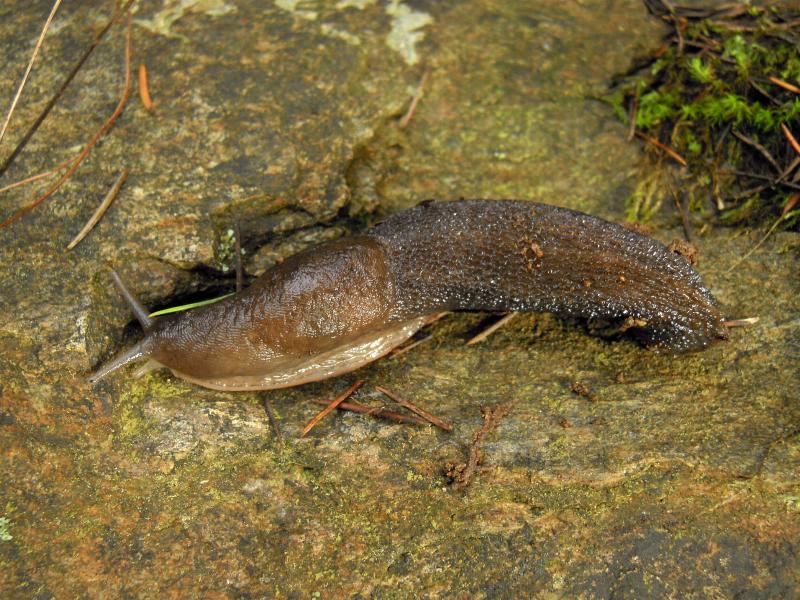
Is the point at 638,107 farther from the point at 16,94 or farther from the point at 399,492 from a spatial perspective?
the point at 16,94

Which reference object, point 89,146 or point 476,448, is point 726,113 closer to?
point 476,448

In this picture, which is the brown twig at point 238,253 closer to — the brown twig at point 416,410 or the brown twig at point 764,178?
the brown twig at point 416,410

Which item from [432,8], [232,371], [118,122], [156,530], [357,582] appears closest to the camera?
[357,582]

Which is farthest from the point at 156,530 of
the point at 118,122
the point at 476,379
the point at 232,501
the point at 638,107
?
the point at 638,107

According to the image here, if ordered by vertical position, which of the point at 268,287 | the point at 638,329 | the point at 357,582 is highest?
the point at 268,287

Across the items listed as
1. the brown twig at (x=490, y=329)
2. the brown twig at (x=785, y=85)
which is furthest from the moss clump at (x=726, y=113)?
the brown twig at (x=490, y=329)

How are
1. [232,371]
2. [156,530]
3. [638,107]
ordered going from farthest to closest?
[638,107], [232,371], [156,530]
